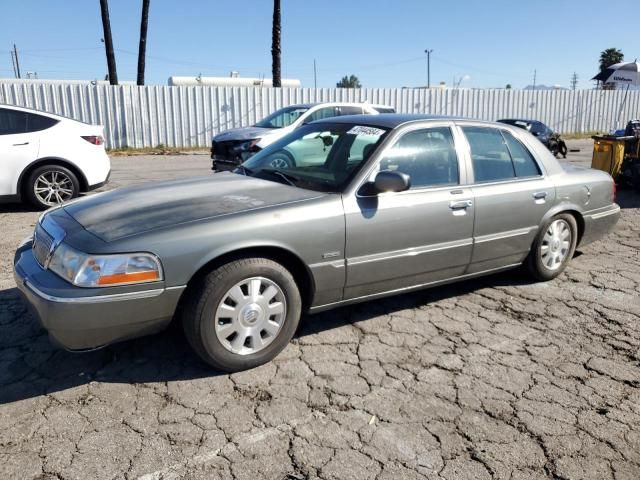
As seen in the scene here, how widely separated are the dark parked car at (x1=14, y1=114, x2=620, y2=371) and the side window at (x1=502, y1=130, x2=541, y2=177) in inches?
0.4

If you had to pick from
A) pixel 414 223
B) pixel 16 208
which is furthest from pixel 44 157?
pixel 414 223

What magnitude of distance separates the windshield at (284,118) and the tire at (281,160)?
280 inches

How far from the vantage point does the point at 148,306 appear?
2896 mm

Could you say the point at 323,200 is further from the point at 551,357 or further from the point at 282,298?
the point at 551,357

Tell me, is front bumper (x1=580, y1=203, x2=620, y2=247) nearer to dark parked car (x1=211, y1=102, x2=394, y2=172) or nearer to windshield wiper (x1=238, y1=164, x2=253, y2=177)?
windshield wiper (x1=238, y1=164, x2=253, y2=177)

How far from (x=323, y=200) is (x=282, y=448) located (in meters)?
1.56

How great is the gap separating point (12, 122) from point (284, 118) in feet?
18.4

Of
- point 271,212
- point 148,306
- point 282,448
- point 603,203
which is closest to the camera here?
point 282,448

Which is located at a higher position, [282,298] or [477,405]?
[282,298]

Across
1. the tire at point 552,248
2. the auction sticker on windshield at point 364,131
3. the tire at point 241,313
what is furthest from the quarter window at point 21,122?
the tire at point 552,248

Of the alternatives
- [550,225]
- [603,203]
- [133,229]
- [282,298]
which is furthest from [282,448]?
[603,203]

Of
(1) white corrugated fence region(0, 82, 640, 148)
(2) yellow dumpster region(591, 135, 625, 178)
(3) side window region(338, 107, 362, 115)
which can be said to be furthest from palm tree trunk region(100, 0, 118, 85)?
(2) yellow dumpster region(591, 135, 625, 178)

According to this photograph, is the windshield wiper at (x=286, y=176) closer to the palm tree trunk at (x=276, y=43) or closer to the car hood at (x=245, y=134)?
the car hood at (x=245, y=134)

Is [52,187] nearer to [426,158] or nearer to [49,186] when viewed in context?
[49,186]
